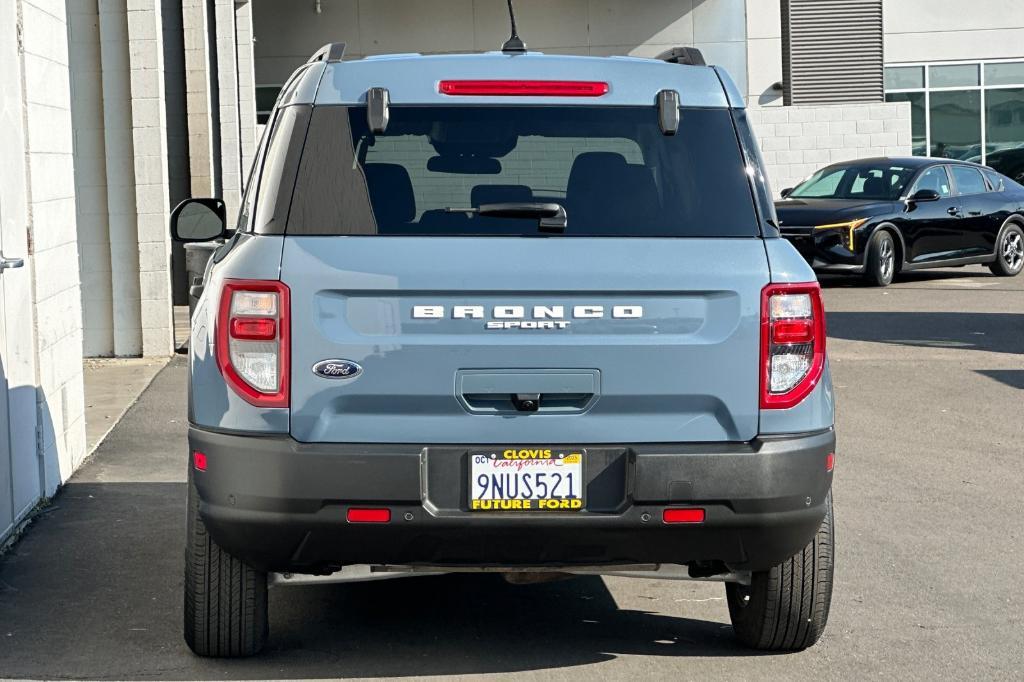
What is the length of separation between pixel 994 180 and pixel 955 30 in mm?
11463

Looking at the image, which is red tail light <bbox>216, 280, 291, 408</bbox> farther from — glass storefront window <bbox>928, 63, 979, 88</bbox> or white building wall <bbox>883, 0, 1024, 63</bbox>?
glass storefront window <bbox>928, 63, 979, 88</bbox>

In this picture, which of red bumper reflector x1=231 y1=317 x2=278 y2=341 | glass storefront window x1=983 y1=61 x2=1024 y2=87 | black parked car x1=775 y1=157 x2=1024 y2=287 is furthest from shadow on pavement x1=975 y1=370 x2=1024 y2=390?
glass storefront window x1=983 y1=61 x2=1024 y2=87

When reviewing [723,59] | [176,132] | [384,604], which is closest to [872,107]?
[723,59]

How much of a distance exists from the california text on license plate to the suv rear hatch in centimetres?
5

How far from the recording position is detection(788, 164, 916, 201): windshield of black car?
1981 centimetres

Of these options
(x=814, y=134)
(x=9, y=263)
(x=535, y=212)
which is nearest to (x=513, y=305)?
(x=535, y=212)

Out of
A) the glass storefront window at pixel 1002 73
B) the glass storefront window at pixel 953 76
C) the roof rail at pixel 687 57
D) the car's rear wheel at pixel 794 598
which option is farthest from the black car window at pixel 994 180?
the car's rear wheel at pixel 794 598

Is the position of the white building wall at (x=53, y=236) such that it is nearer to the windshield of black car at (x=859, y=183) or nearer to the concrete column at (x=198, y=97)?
the concrete column at (x=198, y=97)

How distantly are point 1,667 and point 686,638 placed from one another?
228cm

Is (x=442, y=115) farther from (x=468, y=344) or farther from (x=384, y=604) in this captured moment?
(x=384, y=604)

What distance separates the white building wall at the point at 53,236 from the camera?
7.64 metres

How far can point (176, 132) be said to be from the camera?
18.5 m

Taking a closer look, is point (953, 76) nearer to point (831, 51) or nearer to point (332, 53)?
point (831, 51)

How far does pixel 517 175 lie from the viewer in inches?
194
